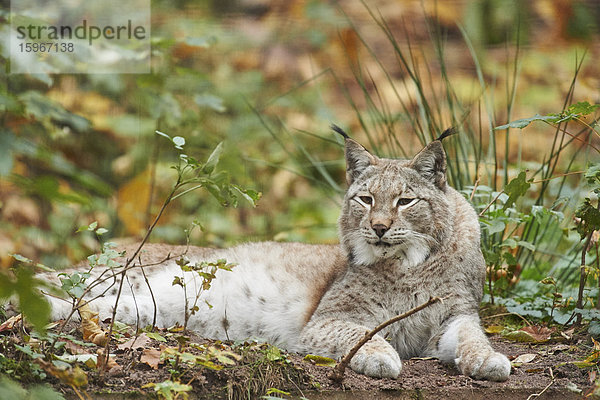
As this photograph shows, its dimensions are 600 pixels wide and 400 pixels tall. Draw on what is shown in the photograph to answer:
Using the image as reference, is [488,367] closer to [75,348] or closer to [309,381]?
[309,381]

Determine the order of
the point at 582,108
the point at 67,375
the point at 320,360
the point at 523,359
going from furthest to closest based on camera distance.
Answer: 1. the point at 523,359
2. the point at 320,360
3. the point at 582,108
4. the point at 67,375

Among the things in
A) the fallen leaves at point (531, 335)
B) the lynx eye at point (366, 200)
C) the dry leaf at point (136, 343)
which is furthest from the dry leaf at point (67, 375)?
the fallen leaves at point (531, 335)

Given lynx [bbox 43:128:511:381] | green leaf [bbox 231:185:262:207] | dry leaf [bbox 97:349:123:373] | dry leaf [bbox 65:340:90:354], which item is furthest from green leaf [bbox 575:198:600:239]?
dry leaf [bbox 65:340:90:354]

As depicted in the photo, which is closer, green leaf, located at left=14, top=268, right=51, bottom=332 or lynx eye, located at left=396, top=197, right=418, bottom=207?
green leaf, located at left=14, top=268, right=51, bottom=332

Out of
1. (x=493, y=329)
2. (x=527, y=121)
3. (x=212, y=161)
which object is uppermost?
(x=527, y=121)

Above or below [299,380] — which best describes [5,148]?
above

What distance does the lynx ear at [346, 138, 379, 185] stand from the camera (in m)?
3.80

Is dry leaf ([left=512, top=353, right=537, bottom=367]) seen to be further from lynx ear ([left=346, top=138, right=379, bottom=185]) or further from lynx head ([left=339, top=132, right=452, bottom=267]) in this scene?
lynx ear ([left=346, top=138, right=379, bottom=185])

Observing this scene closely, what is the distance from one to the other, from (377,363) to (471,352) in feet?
1.47

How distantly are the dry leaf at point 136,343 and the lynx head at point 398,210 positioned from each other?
1.19m

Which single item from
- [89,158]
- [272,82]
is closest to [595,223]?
[89,158]

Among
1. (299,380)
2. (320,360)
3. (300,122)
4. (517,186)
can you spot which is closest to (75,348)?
(299,380)

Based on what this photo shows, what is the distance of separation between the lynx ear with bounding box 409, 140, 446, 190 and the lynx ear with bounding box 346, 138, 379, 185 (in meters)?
0.24

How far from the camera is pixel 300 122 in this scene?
8281 mm
